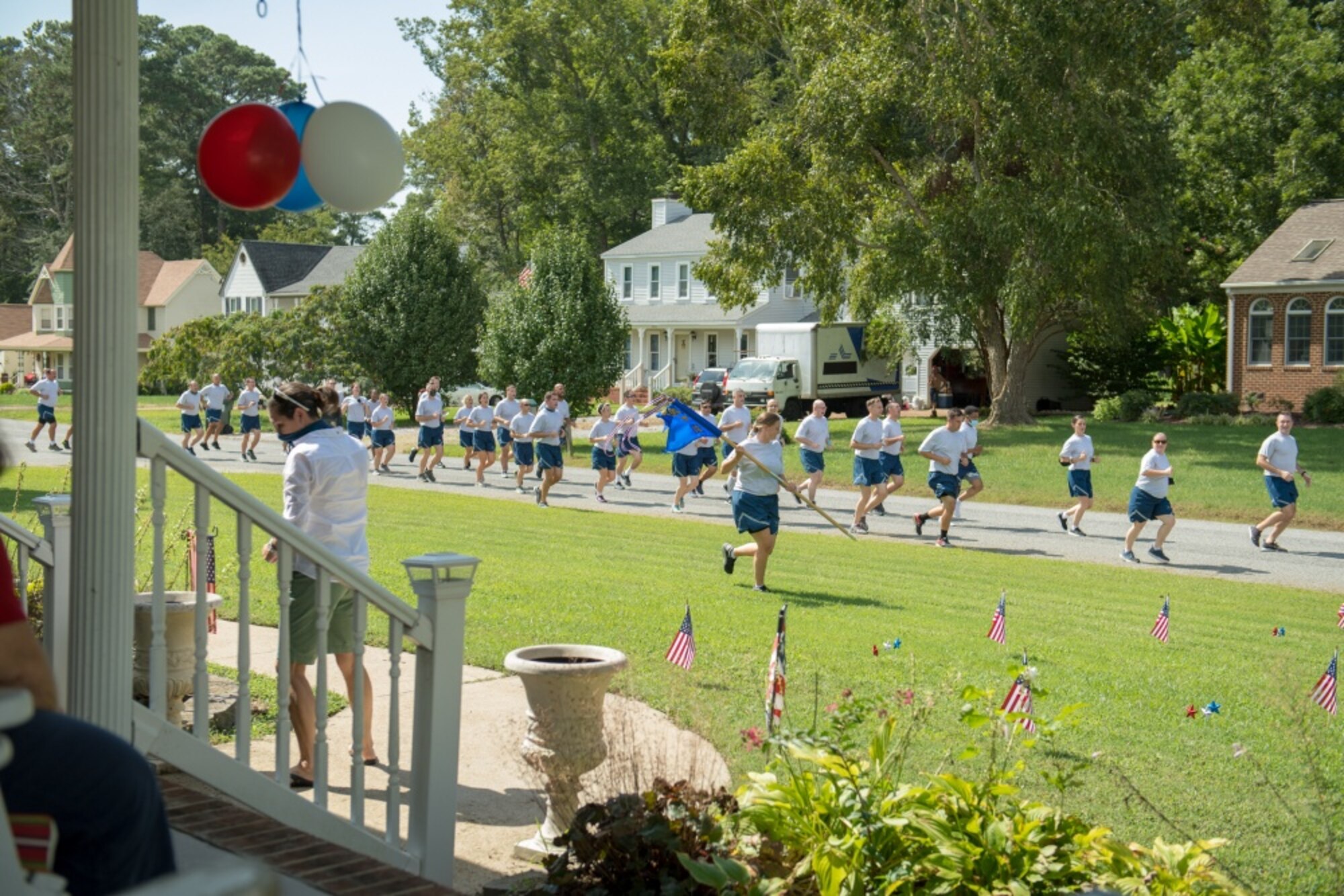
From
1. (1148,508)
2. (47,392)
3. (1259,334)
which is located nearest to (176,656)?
(1148,508)

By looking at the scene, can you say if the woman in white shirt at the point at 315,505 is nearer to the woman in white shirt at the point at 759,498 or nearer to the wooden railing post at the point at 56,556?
the wooden railing post at the point at 56,556

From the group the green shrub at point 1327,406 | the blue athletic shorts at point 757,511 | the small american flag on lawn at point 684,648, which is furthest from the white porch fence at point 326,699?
the green shrub at point 1327,406

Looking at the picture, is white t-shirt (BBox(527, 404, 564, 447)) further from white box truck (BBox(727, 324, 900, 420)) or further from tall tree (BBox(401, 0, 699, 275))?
tall tree (BBox(401, 0, 699, 275))

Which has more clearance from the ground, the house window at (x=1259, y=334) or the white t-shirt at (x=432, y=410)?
the house window at (x=1259, y=334)

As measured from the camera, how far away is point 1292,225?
4281 cm

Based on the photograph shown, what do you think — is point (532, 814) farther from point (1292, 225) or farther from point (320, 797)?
point (1292, 225)

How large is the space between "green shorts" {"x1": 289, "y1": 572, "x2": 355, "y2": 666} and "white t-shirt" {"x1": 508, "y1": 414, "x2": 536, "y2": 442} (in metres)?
20.0

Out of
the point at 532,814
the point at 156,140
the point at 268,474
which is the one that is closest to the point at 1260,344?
the point at 268,474

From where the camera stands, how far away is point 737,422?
2478cm

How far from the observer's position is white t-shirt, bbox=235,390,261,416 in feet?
115

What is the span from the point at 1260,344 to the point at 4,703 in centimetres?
4374

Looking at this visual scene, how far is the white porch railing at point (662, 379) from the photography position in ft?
198

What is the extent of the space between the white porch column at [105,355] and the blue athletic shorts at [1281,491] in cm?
1862

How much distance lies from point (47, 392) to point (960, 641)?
29.8m
